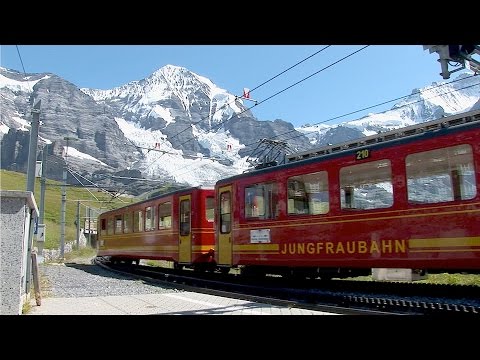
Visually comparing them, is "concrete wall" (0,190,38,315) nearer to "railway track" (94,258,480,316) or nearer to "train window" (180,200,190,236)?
"railway track" (94,258,480,316)

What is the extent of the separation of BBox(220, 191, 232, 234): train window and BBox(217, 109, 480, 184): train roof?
1562mm

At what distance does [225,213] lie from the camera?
553 inches

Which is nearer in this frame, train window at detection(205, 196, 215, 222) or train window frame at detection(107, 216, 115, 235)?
train window at detection(205, 196, 215, 222)

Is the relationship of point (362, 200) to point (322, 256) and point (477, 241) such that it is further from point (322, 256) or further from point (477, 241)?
point (477, 241)

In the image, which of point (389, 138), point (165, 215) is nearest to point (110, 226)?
point (165, 215)

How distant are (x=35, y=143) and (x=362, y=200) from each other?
982 cm

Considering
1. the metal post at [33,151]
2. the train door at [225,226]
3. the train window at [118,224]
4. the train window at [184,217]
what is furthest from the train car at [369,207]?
the train window at [118,224]

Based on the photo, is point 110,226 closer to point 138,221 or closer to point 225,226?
point 138,221

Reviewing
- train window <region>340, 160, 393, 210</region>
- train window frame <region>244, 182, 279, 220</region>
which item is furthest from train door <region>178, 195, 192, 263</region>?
train window <region>340, 160, 393, 210</region>

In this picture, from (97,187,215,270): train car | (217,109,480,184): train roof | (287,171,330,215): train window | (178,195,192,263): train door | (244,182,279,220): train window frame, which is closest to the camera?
(217,109,480,184): train roof

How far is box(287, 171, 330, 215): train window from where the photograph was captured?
10.6m

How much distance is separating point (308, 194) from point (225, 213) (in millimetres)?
3708

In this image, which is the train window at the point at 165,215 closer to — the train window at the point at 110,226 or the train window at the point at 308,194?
the train window at the point at 308,194
